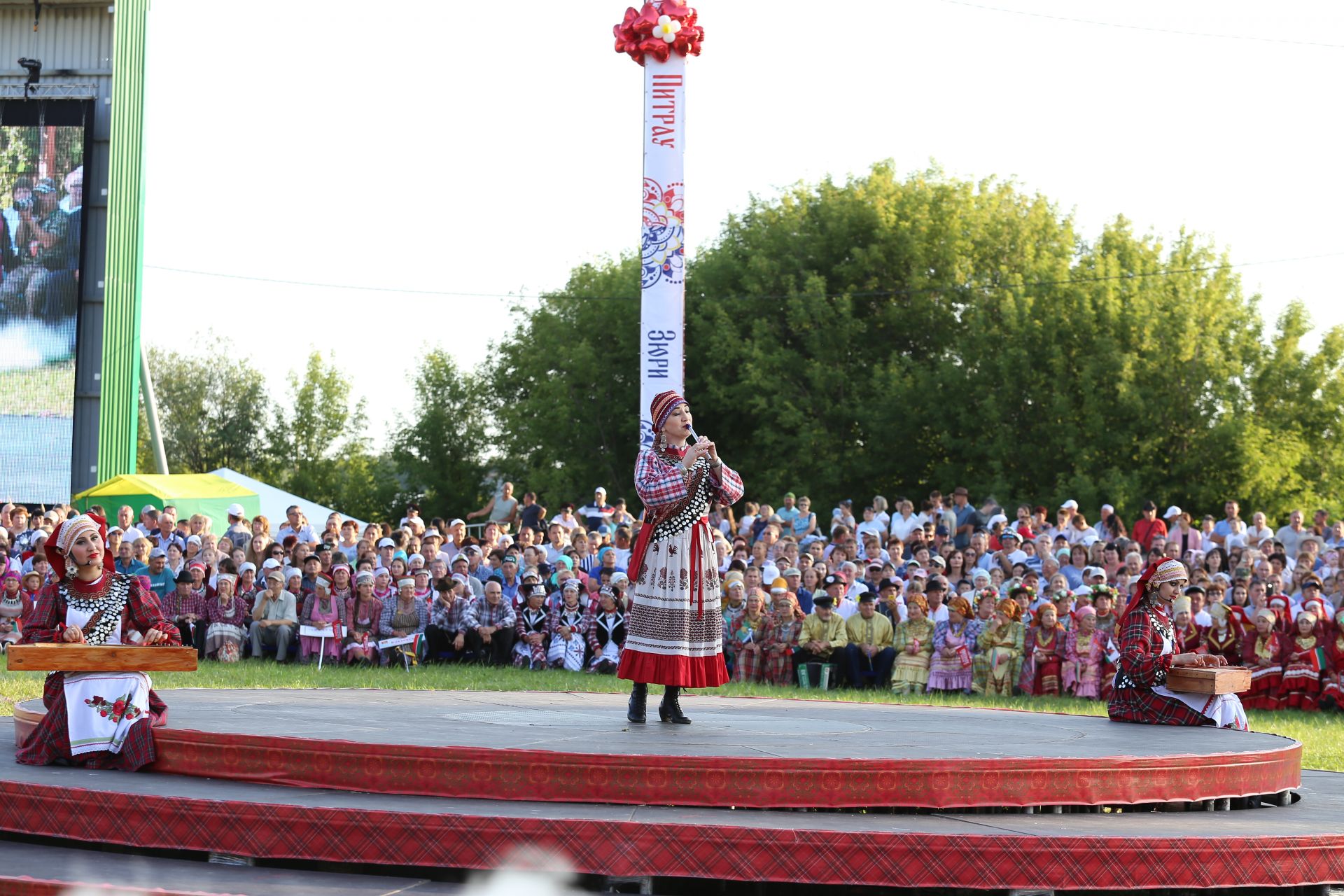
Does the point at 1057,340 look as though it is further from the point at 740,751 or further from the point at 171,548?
the point at 740,751

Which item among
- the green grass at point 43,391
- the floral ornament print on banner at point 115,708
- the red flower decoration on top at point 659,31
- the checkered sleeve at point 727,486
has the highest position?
the red flower decoration on top at point 659,31

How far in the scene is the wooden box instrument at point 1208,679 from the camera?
763cm

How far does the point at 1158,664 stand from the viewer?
26.0ft

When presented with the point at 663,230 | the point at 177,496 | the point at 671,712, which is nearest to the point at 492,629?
the point at 663,230

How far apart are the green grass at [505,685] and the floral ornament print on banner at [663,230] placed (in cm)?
431

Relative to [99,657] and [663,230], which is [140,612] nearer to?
[99,657]

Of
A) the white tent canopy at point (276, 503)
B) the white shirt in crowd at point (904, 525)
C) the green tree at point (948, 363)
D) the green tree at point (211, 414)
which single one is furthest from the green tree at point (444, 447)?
the white shirt in crowd at point (904, 525)

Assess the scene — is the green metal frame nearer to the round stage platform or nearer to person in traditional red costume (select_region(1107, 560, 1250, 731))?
the round stage platform

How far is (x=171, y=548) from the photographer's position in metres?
14.9

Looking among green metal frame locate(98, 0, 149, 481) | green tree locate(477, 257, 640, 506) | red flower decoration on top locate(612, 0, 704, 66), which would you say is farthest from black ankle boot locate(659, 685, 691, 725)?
green tree locate(477, 257, 640, 506)

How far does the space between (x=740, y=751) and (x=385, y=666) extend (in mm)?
8670

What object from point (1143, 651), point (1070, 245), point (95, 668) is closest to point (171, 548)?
point (95, 668)

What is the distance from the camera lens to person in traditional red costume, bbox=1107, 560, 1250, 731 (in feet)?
25.9

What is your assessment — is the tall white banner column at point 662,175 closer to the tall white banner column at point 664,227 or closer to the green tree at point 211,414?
the tall white banner column at point 664,227
